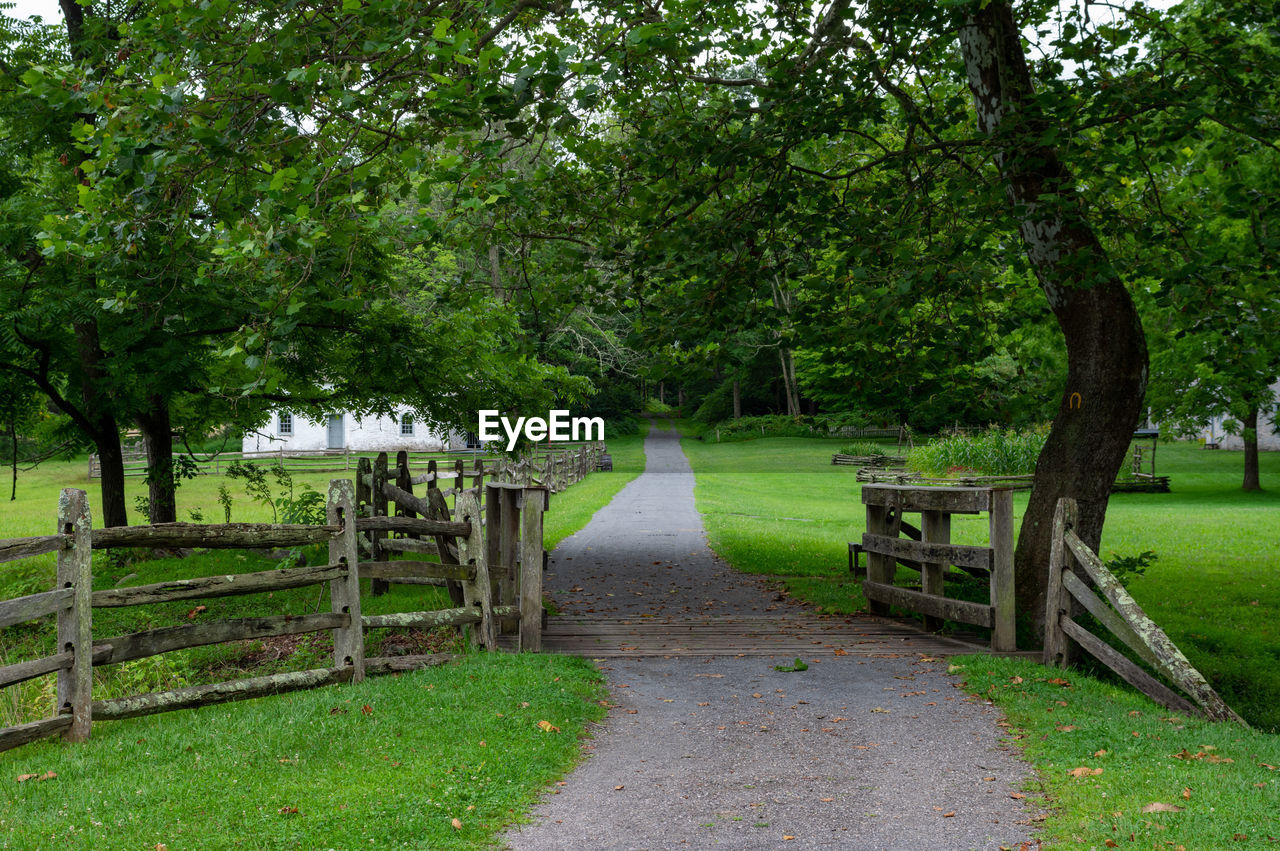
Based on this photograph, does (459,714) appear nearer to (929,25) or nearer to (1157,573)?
(929,25)

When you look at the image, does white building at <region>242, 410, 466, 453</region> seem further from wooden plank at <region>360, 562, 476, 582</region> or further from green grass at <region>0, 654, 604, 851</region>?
green grass at <region>0, 654, 604, 851</region>

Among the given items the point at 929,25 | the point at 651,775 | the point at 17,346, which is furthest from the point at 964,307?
the point at 17,346

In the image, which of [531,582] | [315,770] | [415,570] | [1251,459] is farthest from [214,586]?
[1251,459]

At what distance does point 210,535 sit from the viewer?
7.35 meters

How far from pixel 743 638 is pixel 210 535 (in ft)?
17.7

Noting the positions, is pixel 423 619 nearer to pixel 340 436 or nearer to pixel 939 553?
pixel 939 553

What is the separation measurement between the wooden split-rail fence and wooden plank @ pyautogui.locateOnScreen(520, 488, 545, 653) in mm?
11

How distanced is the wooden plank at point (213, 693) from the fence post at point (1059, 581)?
6086mm

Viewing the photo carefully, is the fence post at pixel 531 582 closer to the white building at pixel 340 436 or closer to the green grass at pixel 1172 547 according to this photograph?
the green grass at pixel 1172 547

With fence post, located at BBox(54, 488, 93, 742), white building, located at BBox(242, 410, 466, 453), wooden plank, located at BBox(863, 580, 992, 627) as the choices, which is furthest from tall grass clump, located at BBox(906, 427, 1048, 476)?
fence post, located at BBox(54, 488, 93, 742)

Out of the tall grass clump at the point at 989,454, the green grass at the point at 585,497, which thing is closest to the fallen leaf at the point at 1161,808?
the green grass at the point at 585,497

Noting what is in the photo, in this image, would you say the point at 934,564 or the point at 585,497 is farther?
the point at 585,497

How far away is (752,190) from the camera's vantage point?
11914mm

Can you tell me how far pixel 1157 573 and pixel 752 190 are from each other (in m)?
10.1
